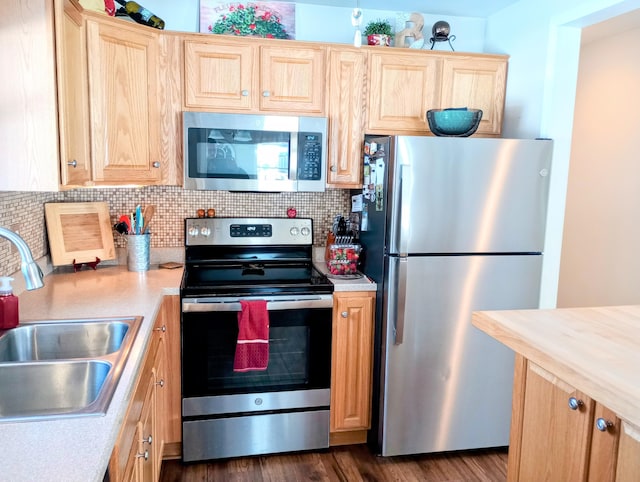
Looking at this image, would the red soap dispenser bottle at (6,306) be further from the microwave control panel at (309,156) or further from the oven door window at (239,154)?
the microwave control panel at (309,156)

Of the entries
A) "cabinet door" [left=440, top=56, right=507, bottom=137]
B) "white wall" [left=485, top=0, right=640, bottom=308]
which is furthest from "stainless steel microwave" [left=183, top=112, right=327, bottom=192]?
"white wall" [left=485, top=0, right=640, bottom=308]

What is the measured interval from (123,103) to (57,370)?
4.51 feet

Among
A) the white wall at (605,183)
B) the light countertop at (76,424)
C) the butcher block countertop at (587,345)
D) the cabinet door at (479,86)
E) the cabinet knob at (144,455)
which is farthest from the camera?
the white wall at (605,183)

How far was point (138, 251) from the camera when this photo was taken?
8.29 feet

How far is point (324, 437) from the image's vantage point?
2543 mm

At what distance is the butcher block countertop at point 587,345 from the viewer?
1146mm

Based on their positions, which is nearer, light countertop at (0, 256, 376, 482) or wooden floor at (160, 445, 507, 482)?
light countertop at (0, 256, 376, 482)

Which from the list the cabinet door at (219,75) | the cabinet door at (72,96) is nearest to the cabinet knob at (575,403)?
the cabinet door at (72,96)

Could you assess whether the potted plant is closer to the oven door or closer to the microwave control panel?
the microwave control panel

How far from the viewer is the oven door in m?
2.31

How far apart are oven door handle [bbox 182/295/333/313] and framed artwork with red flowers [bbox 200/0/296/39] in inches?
54.1

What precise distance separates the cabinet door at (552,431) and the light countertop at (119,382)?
1068 mm

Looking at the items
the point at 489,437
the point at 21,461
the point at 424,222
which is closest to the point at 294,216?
the point at 424,222

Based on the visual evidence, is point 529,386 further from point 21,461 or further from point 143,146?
point 143,146
